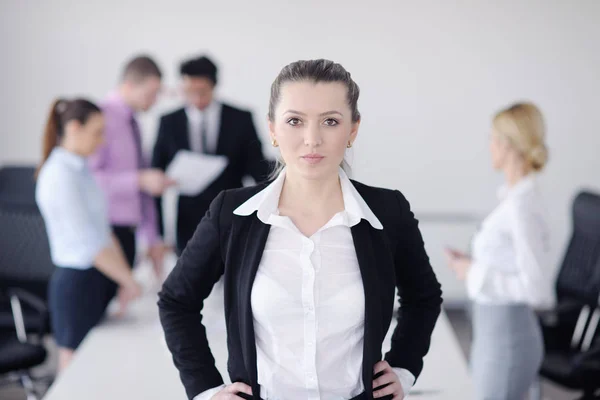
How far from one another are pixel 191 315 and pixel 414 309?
1.40 ft

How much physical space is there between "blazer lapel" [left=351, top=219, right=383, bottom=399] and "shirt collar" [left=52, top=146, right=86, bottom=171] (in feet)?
5.97

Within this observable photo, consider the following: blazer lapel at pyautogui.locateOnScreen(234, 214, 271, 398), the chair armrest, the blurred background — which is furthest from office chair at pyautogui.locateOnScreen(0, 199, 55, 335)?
blazer lapel at pyautogui.locateOnScreen(234, 214, 271, 398)

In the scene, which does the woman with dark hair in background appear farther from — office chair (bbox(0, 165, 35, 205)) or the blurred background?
the blurred background

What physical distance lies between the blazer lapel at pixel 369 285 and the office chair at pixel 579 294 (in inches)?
86.5

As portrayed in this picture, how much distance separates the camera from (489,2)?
515cm

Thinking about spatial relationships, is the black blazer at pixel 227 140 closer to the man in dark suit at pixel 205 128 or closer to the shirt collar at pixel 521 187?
the man in dark suit at pixel 205 128

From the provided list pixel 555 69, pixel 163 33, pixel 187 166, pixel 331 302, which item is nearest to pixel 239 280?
pixel 331 302

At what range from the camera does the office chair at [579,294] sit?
3.59 metres

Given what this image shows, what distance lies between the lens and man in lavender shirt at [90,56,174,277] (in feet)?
11.9

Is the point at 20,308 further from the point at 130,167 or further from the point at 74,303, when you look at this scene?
the point at 74,303

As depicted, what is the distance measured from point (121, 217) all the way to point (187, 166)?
1.27ft

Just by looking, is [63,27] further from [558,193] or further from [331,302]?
[331,302]

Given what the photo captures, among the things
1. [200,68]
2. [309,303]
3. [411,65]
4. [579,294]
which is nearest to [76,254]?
[200,68]

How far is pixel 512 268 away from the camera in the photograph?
266 centimetres
